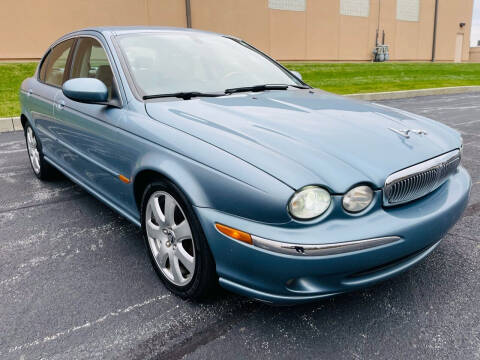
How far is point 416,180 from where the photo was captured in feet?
6.58

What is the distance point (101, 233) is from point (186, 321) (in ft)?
4.46

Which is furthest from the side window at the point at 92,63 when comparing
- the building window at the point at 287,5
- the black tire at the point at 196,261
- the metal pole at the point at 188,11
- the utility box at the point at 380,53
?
the utility box at the point at 380,53

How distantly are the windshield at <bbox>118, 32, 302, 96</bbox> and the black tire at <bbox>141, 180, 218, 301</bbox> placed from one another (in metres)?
0.79

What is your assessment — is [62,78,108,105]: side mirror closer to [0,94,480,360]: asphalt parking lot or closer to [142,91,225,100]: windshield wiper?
[142,91,225,100]: windshield wiper

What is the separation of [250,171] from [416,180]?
0.84 metres

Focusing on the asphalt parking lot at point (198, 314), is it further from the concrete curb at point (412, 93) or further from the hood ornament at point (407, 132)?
the concrete curb at point (412, 93)

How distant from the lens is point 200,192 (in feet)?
6.37

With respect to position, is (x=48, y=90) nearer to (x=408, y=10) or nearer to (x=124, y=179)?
(x=124, y=179)

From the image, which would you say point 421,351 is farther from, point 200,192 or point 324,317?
point 200,192

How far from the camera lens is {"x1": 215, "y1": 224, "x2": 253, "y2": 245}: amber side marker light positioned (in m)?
1.77

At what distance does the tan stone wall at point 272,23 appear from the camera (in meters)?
14.6

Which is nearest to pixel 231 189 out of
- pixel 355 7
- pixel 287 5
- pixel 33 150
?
pixel 33 150

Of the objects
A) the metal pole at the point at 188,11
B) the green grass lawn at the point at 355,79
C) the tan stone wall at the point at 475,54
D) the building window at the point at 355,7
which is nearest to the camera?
the green grass lawn at the point at 355,79

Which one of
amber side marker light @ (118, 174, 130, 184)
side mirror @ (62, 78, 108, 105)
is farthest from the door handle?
amber side marker light @ (118, 174, 130, 184)
